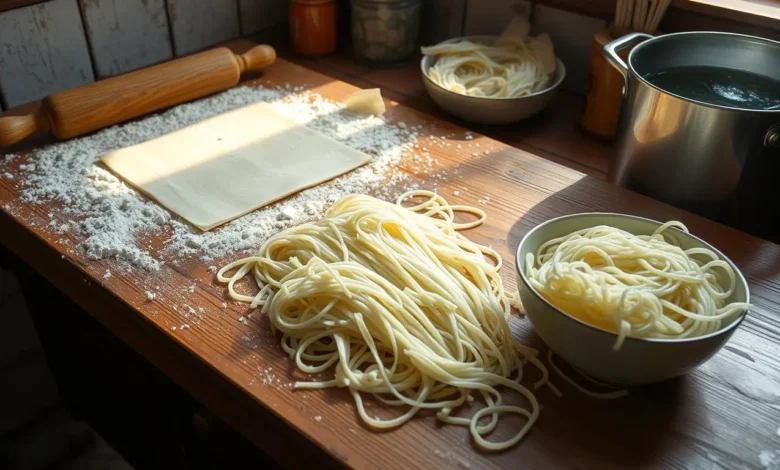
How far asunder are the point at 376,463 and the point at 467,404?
134mm

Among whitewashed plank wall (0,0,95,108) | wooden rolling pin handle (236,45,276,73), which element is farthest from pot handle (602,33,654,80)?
whitewashed plank wall (0,0,95,108)

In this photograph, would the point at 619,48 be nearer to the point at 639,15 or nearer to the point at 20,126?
the point at 639,15

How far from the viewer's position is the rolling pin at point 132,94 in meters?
1.25

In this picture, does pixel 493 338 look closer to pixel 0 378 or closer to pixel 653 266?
pixel 653 266

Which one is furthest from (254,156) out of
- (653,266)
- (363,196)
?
(653,266)

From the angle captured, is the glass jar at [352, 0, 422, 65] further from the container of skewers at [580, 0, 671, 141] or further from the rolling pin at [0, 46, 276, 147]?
the container of skewers at [580, 0, 671, 141]

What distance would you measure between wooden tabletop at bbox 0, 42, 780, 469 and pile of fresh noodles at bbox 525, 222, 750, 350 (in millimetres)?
105

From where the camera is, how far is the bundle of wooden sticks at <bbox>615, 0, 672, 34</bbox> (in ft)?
4.37

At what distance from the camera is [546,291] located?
2.66 ft

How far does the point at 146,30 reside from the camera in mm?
1557

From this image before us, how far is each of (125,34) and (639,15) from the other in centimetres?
108

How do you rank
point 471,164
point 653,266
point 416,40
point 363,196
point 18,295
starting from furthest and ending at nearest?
1. point 416,40
2. point 18,295
3. point 471,164
4. point 363,196
5. point 653,266

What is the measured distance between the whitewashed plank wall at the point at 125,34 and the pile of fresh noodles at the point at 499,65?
0.61m

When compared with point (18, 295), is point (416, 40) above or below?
above
